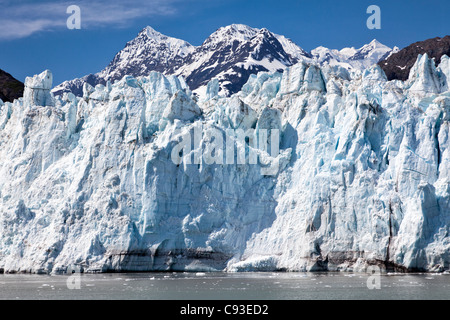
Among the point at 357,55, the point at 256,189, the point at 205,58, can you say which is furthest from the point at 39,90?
the point at 357,55

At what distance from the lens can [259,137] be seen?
4331 centimetres

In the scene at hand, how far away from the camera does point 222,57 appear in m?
135

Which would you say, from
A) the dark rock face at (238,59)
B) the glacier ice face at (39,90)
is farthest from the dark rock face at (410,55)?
the glacier ice face at (39,90)

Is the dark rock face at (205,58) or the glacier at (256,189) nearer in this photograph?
the glacier at (256,189)

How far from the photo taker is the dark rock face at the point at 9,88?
90431 millimetres

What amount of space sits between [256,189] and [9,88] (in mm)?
62049

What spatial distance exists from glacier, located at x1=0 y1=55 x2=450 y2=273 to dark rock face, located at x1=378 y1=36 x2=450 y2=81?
Result: 1714 inches

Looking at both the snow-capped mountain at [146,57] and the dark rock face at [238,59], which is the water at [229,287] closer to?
the dark rock face at [238,59]

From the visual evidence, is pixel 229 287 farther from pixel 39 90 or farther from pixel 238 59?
pixel 238 59
